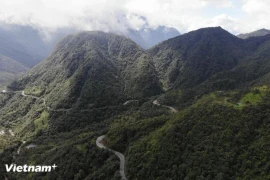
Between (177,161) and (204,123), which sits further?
(204,123)

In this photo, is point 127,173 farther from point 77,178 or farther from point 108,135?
point 108,135

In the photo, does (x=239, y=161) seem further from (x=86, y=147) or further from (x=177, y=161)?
(x=86, y=147)

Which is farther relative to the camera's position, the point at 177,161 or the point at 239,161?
the point at 177,161

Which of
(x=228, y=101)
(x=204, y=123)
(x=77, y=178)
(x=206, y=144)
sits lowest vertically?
(x=77, y=178)

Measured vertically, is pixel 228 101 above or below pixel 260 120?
above

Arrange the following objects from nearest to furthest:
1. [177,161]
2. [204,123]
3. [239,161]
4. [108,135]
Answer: [239,161]
[177,161]
[204,123]
[108,135]

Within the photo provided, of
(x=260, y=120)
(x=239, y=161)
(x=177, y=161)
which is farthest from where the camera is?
(x=260, y=120)

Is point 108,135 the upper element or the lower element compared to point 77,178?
upper

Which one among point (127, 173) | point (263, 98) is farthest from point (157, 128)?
point (263, 98)

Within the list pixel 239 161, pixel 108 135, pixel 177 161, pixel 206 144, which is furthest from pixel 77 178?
pixel 239 161
